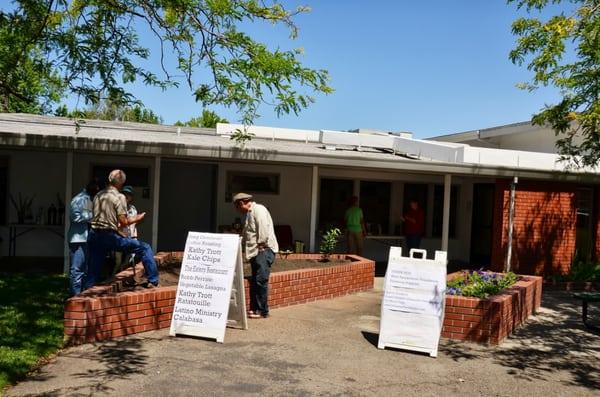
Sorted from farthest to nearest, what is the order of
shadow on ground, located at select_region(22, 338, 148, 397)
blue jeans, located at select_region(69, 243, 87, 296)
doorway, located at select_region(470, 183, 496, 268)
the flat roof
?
doorway, located at select_region(470, 183, 496, 268)
the flat roof
blue jeans, located at select_region(69, 243, 87, 296)
shadow on ground, located at select_region(22, 338, 148, 397)

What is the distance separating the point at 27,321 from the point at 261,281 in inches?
107

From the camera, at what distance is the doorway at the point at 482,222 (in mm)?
15203

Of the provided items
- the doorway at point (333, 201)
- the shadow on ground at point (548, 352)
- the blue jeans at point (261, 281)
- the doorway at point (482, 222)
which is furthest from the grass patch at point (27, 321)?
the doorway at point (482, 222)

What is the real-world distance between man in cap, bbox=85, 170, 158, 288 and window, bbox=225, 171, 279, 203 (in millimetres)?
6575

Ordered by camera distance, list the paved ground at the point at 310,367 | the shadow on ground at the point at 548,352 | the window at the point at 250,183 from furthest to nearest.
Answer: the window at the point at 250,183 → the shadow on ground at the point at 548,352 → the paved ground at the point at 310,367

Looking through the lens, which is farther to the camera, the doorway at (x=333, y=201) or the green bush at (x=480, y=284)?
the doorway at (x=333, y=201)

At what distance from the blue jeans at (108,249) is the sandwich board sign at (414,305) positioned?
2724 mm

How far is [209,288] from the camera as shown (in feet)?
21.5

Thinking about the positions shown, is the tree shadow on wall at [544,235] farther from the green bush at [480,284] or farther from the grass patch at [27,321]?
the grass patch at [27,321]

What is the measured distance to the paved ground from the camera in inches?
195

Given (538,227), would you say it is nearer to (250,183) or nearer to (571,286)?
(571,286)

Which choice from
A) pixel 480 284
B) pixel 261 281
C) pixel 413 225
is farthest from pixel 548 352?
pixel 413 225

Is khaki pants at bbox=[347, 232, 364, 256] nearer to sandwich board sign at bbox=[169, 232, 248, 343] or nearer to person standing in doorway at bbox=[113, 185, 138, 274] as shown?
person standing in doorway at bbox=[113, 185, 138, 274]

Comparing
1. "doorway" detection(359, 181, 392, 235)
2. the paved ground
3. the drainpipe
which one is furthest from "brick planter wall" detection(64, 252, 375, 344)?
"doorway" detection(359, 181, 392, 235)
